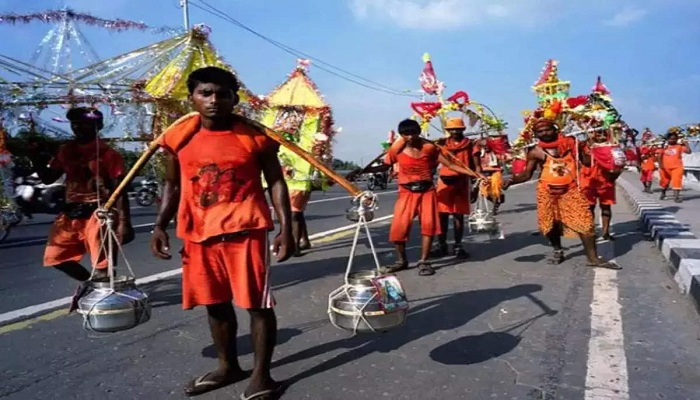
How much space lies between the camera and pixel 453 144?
28.1 ft

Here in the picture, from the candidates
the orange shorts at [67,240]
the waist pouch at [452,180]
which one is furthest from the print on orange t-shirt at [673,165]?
the orange shorts at [67,240]

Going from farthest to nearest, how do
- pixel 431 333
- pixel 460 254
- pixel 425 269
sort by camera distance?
pixel 460 254
pixel 425 269
pixel 431 333

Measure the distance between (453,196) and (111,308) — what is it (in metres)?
5.51

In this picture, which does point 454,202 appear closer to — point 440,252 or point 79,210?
point 440,252

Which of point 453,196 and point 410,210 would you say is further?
point 453,196

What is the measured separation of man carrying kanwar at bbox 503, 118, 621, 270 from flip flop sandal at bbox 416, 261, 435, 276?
1354 millimetres

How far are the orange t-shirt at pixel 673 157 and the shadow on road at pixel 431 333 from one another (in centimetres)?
A: 1235

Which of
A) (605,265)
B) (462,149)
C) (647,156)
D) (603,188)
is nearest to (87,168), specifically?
(462,149)

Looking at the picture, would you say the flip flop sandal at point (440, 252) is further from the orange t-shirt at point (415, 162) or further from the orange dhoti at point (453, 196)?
the orange t-shirt at point (415, 162)

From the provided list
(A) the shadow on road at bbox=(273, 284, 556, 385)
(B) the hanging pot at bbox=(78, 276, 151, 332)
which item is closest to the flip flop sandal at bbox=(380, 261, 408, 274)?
(A) the shadow on road at bbox=(273, 284, 556, 385)

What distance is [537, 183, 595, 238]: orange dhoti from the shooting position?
23.2 ft

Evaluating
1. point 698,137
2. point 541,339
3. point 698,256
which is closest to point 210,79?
point 541,339

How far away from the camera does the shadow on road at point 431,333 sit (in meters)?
4.07

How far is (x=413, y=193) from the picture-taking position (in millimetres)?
7266
